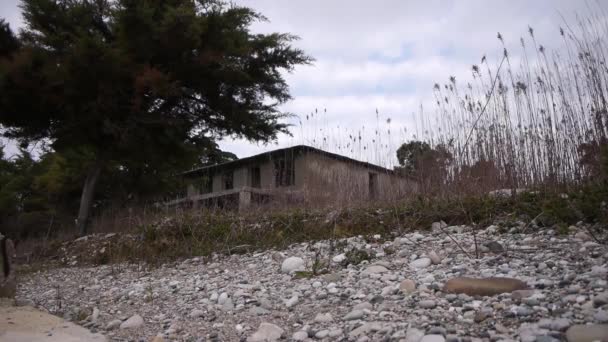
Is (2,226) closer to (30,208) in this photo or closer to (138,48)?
(30,208)

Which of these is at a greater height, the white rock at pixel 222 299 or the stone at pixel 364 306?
the stone at pixel 364 306

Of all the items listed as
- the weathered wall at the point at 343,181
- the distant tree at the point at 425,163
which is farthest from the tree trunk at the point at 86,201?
the distant tree at the point at 425,163

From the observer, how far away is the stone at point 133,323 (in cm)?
268

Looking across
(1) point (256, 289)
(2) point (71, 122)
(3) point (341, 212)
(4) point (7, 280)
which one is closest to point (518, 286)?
(1) point (256, 289)

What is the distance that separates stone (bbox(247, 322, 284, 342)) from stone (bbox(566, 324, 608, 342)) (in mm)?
1206

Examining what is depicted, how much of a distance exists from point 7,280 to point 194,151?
5799mm

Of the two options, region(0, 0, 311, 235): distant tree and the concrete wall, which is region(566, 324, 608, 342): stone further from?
region(0, 0, 311, 235): distant tree

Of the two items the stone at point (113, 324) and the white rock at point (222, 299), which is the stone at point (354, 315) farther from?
the stone at point (113, 324)

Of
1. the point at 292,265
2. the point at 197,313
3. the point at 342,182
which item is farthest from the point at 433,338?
the point at 342,182

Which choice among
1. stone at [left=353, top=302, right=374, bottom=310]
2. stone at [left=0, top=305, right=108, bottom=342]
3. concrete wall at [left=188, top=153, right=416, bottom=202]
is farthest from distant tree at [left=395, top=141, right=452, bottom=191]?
stone at [left=0, top=305, right=108, bottom=342]

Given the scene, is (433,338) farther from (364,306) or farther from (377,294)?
(377,294)

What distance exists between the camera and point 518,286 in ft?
6.66

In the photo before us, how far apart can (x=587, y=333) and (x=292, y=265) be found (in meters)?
2.10

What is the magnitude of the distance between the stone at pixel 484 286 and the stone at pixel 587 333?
1.58ft
